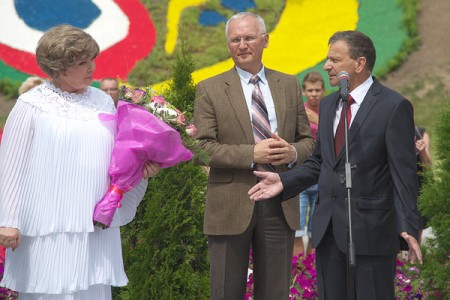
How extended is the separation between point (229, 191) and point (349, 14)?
36.5ft

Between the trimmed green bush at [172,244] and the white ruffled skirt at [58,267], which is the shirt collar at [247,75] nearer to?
the trimmed green bush at [172,244]

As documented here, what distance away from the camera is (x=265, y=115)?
16.0ft

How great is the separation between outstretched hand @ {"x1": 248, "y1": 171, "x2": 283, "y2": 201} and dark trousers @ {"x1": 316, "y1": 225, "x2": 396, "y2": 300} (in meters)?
0.40

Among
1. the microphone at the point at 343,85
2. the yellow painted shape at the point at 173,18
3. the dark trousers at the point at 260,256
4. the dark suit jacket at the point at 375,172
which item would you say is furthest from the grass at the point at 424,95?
the microphone at the point at 343,85

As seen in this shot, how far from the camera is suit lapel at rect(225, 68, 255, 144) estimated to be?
483 cm

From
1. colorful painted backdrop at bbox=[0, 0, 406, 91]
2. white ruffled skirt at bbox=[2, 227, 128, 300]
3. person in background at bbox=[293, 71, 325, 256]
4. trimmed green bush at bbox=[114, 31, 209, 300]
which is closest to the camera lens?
white ruffled skirt at bbox=[2, 227, 128, 300]

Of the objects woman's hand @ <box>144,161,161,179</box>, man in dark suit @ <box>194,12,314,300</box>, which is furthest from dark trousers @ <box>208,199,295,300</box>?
woman's hand @ <box>144,161,161,179</box>

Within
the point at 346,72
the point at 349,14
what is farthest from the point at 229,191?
the point at 349,14

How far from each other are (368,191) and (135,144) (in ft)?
4.08

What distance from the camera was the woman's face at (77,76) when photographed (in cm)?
388

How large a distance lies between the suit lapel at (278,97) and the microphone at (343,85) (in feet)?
3.40

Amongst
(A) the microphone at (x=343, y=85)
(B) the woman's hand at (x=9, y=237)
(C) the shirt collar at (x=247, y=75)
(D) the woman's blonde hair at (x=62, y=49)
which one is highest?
(C) the shirt collar at (x=247, y=75)

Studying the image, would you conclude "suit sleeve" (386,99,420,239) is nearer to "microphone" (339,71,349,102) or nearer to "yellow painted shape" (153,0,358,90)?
"microphone" (339,71,349,102)

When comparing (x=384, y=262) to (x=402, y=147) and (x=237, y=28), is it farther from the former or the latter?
(x=237, y=28)
